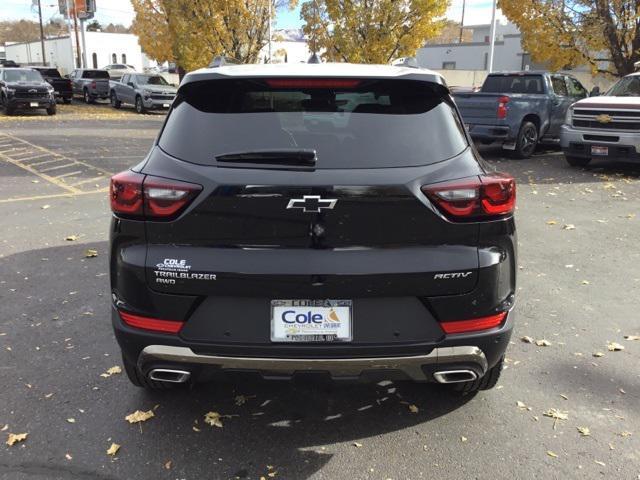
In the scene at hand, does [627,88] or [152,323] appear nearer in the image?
[152,323]

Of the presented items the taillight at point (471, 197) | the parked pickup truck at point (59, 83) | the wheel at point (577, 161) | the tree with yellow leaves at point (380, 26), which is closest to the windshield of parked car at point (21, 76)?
the parked pickup truck at point (59, 83)

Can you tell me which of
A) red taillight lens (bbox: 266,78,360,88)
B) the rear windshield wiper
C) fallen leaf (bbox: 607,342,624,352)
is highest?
red taillight lens (bbox: 266,78,360,88)

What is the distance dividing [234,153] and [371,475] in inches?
65.2

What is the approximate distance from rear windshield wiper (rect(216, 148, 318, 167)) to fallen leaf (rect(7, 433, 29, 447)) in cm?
181

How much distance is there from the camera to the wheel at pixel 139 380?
3.09 meters

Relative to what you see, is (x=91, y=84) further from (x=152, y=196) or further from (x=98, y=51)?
(x=98, y=51)

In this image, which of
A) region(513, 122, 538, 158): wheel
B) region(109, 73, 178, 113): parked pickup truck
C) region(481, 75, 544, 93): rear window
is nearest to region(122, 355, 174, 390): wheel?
region(513, 122, 538, 158): wheel

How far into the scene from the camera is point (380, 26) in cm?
1945

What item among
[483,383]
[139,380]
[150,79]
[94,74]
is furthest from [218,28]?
[483,383]

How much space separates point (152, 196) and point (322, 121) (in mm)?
914

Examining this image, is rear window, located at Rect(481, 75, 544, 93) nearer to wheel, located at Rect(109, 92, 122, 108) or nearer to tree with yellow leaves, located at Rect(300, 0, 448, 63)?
tree with yellow leaves, located at Rect(300, 0, 448, 63)

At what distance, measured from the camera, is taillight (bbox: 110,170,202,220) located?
258 centimetres

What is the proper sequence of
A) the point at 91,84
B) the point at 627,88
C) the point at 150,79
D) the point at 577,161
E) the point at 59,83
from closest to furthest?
the point at 627,88 < the point at 577,161 < the point at 150,79 < the point at 59,83 < the point at 91,84

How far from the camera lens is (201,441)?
9.87ft
